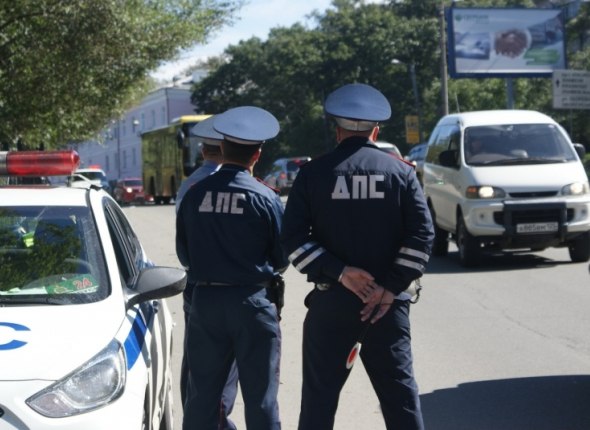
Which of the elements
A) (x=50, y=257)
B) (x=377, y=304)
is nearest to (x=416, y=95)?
(x=50, y=257)

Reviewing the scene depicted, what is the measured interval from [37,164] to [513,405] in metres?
3.50

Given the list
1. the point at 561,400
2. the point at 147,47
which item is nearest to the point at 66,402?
the point at 561,400

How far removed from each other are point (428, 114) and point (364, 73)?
4.53 meters

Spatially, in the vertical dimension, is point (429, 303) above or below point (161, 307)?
below

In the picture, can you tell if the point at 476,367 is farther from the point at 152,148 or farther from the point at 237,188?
the point at 152,148

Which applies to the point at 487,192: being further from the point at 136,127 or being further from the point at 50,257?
the point at 136,127

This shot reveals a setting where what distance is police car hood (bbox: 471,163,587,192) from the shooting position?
14.9 metres

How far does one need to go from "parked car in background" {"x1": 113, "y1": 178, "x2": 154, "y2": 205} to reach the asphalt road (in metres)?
40.9

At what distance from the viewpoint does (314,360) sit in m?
4.96

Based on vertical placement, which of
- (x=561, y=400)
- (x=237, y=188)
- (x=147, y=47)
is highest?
(x=147, y=47)

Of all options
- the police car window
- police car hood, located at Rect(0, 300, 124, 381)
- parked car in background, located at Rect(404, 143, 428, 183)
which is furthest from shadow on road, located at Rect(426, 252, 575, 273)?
police car hood, located at Rect(0, 300, 124, 381)

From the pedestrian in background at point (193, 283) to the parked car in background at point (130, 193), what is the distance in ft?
156

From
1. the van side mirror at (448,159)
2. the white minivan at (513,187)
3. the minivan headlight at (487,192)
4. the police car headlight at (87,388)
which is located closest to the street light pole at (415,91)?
the white minivan at (513,187)

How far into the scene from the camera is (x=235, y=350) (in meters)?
5.14
